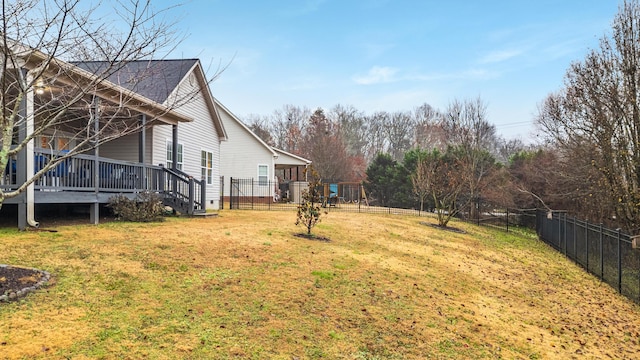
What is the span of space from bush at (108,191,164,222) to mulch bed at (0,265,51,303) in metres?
4.92

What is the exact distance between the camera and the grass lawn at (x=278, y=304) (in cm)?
372

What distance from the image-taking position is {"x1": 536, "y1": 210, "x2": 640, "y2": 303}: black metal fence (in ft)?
28.6

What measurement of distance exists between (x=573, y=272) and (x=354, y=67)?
20.7 metres

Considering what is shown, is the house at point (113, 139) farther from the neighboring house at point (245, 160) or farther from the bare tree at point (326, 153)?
the bare tree at point (326, 153)

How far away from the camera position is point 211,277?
217 inches

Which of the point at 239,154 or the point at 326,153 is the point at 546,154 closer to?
the point at 239,154

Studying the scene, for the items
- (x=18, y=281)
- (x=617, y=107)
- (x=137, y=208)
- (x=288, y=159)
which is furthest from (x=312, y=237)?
(x=288, y=159)

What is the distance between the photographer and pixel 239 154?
23172mm

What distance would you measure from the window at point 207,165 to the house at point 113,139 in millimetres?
46

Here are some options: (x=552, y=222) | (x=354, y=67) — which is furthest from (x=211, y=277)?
(x=354, y=67)

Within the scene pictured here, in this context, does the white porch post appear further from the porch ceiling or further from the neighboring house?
the neighboring house

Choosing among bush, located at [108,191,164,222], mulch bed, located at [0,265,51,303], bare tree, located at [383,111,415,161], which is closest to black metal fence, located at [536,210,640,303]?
mulch bed, located at [0,265,51,303]

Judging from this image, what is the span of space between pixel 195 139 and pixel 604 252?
14.6 metres

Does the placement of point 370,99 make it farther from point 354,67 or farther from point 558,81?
point 558,81
